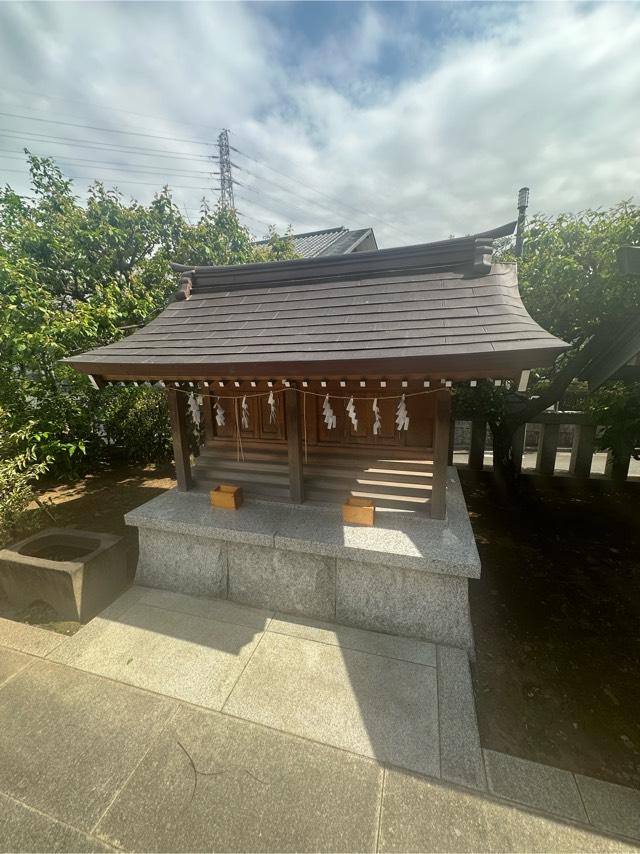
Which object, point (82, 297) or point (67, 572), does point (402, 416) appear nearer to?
point (67, 572)

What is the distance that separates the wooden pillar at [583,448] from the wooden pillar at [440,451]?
21.4 feet

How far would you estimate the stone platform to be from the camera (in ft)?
13.8

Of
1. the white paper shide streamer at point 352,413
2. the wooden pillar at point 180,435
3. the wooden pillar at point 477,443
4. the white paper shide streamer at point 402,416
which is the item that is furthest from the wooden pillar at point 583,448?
the wooden pillar at point 180,435

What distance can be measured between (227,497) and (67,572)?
2.18 meters

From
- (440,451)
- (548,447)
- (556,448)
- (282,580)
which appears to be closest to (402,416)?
(440,451)

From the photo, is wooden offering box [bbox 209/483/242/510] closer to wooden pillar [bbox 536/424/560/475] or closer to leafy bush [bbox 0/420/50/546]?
leafy bush [bbox 0/420/50/546]

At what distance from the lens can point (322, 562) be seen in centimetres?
461

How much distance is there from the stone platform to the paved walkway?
0.38 m

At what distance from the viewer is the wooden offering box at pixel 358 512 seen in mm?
4824

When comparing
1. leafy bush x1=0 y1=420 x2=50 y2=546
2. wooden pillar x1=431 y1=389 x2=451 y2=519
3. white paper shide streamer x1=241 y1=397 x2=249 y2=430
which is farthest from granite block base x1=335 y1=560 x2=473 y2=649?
leafy bush x1=0 y1=420 x2=50 y2=546

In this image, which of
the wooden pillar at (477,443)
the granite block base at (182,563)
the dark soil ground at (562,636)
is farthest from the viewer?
the wooden pillar at (477,443)

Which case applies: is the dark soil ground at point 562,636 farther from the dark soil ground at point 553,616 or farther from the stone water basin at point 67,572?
the stone water basin at point 67,572

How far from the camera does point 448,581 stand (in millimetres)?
4180

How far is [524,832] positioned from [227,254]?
1283 centimetres
